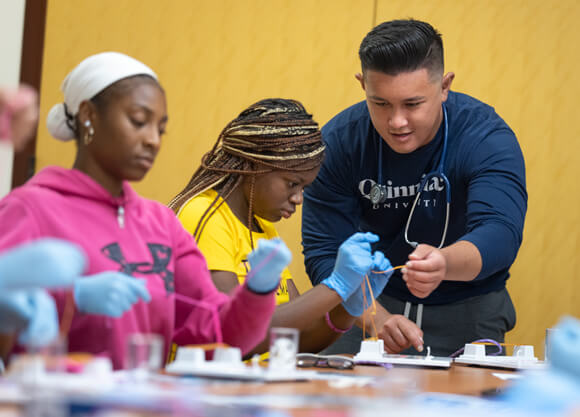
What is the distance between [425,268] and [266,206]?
17.2 inches

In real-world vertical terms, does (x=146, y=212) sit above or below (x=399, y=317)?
above

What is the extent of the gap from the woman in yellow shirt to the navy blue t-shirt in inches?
Result: 13.9

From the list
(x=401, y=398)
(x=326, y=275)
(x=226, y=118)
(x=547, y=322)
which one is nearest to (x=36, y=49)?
(x=226, y=118)

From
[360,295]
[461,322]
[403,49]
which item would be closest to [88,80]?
[360,295]

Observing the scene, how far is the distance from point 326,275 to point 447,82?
71cm

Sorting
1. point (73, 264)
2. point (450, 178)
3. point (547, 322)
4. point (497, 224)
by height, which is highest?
point (450, 178)

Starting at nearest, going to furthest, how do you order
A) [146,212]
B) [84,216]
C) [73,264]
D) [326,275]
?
[73,264] < [84,216] < [146,212] < [326,275]

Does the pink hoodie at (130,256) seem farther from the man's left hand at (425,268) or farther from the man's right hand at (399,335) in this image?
the man's right hand at (399,335)

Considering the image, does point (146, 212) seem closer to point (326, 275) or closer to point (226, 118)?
point (326, 275)

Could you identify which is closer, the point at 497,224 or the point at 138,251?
the point at 138,251

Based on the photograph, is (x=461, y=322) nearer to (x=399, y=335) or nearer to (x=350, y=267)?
(x=399, y=335)

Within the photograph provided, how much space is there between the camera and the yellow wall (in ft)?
9.61

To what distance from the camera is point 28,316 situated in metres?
0.95

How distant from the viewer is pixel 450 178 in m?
2.21
